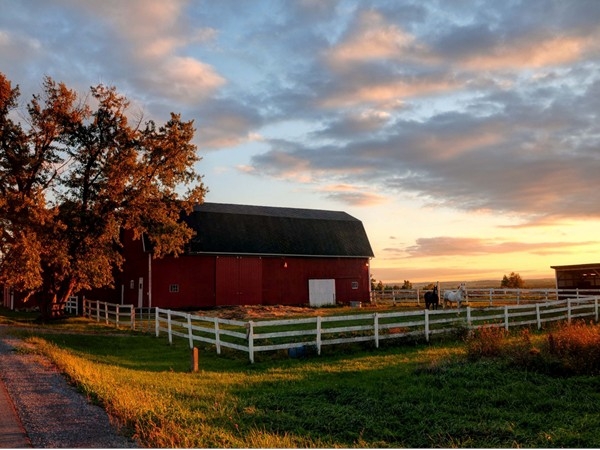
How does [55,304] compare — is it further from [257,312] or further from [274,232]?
[274,232]

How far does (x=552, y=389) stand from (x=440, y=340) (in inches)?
322

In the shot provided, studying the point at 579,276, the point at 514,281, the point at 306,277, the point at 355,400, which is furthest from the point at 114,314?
the point at 514,281

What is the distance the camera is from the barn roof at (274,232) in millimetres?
40500

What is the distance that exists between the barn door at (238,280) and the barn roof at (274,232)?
2.43ft

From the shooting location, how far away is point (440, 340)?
19.8 m

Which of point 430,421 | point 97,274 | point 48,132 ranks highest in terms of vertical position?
point 48,132

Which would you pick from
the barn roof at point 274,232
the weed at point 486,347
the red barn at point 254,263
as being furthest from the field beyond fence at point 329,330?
the barn roof at point 274,232

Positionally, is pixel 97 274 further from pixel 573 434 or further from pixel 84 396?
pixel 573 434

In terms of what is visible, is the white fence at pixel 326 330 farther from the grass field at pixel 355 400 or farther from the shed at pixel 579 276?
the shed at pixel 579 276

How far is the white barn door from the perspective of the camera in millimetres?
42938

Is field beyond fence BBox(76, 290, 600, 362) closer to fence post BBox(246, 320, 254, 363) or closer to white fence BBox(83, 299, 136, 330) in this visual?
fence post BBox(246, 320, 254, 363)

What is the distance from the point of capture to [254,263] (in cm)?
4103

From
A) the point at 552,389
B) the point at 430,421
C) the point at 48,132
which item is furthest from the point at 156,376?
the point at 48,132

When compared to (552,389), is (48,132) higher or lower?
higher
